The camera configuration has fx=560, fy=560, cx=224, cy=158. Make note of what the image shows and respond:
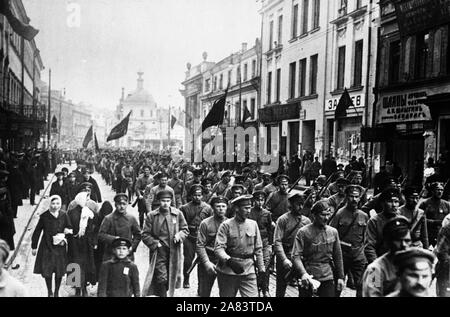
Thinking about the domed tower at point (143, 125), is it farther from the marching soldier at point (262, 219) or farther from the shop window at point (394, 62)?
the marching soldier at point (262, 219)

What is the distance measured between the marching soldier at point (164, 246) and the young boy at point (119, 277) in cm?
109

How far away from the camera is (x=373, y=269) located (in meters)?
4.71

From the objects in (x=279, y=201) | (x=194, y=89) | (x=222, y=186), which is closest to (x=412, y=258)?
(x=279, y=201)

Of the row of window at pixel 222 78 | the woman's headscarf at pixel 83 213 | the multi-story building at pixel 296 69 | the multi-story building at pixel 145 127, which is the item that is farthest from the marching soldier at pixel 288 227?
the multi-story building at pixel 145 127

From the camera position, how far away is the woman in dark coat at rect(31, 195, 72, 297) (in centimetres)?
737

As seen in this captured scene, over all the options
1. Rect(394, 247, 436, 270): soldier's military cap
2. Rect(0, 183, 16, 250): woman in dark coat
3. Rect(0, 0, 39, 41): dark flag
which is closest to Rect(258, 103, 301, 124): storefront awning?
Rect(0, 0, 39, 41): dark flag

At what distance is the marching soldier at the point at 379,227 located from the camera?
6599 mm

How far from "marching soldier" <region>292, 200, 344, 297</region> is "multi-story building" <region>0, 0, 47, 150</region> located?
32.4 ft

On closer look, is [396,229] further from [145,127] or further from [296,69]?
[145,127]

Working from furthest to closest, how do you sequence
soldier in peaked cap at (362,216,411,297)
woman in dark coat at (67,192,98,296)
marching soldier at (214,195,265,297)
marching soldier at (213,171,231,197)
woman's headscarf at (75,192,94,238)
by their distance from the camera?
marching soldier at (213,171,231,197) → woman's headscarf at (75,192,94,238) → woman in dark coat at (67,192,98,296) → marching soldier at (214,195,265,297) → soldier in peaked cap at (362,216,411,297)

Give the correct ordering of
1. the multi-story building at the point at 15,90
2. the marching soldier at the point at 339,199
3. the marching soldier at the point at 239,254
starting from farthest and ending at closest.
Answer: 1. the multi-story building at the point at 15,90
2. the marching soldier at the point at 339,199
3. the marching soldier at the point at 239,254

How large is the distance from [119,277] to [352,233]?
308 cm

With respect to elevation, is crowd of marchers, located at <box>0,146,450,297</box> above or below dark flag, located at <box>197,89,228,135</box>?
below

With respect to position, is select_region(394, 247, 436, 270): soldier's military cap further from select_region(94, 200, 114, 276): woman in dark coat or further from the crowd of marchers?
select_region(94, 200, 114, 276): woman in dark coat
